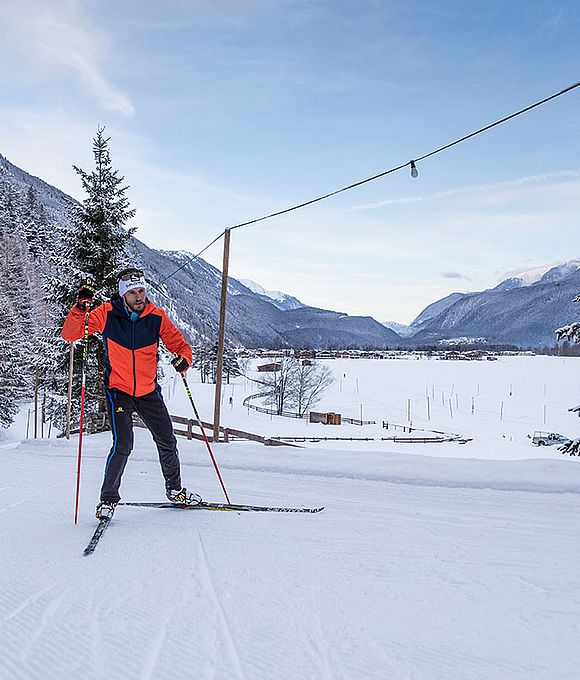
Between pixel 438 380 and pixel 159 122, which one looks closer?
pixel 159 122

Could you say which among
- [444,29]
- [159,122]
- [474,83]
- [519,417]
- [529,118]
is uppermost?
[159,122]

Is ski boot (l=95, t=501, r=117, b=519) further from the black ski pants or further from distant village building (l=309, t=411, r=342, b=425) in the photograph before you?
distant village building (l=309, t=411, r=342, b=425)

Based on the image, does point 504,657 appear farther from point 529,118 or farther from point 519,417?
point 519,417

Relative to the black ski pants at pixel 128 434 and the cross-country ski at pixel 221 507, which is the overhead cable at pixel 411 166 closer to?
the black ski pants at pixel 128 434

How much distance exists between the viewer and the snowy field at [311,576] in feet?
6.86

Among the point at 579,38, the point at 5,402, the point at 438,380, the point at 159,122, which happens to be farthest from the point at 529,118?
the point at 438,380

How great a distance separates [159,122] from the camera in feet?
47.5

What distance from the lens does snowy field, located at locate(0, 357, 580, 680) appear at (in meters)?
2.09

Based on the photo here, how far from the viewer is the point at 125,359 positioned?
13.8ft

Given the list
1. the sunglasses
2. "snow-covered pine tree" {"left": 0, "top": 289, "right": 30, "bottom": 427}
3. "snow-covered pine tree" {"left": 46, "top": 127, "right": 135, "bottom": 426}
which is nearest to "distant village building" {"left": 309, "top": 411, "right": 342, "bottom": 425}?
"snow-covered pine tree" {"left": 0, "top": 289, "right": 30, "bottom": 427}

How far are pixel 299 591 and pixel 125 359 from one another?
8.13ft

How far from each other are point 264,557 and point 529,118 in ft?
20.2

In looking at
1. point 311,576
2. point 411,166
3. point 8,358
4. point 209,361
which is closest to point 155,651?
point 311,576

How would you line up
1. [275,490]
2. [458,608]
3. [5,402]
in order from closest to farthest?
[458,608] < [275,490] < [5,402]
